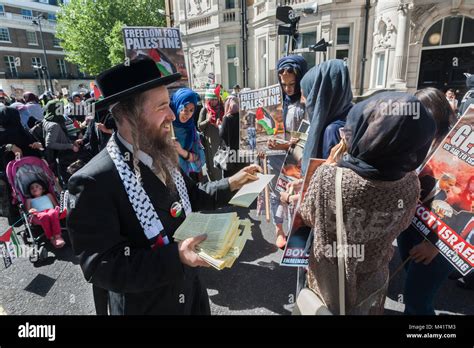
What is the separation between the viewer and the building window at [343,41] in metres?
12.5

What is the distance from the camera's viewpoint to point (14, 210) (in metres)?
4.39

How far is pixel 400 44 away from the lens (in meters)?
10.6

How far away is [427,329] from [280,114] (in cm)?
221

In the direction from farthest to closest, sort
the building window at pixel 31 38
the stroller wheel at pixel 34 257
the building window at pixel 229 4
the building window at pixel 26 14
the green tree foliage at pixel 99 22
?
the building window at pixel 31 38, the building window at pixel 26 14, the green tree foliage at pixel 99 22, the building window at pixel 229 4, the stroller wheel at pixel 34 257

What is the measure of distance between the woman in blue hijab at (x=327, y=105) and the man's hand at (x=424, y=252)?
34.6 inches

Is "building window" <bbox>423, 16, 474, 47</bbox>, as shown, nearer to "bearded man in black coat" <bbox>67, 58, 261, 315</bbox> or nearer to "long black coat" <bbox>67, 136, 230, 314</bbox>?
"bearded man in black coat" <bbox>67, 58, 261, 315</bbox>

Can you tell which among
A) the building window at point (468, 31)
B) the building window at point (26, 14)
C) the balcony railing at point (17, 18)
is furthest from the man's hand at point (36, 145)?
the building window at point (26, 14)

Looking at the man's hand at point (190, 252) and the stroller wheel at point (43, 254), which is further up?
the man's hand at point (190, 252)

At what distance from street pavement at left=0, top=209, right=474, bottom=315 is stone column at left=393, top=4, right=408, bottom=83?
986 centimetres

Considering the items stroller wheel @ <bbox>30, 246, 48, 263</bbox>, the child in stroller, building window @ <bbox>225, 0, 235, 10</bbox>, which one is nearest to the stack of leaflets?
stroller wheel @ <bbox>30, 246, 48, 263</bbox>

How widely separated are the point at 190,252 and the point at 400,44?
41.2ft

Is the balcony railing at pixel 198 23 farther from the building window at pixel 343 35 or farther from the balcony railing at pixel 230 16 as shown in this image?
the building window at pixel 343 35

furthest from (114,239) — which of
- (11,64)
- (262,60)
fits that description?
(11,64)

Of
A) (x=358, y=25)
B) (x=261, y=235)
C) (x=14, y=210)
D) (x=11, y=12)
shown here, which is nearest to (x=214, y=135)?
(x=261, y=235)
